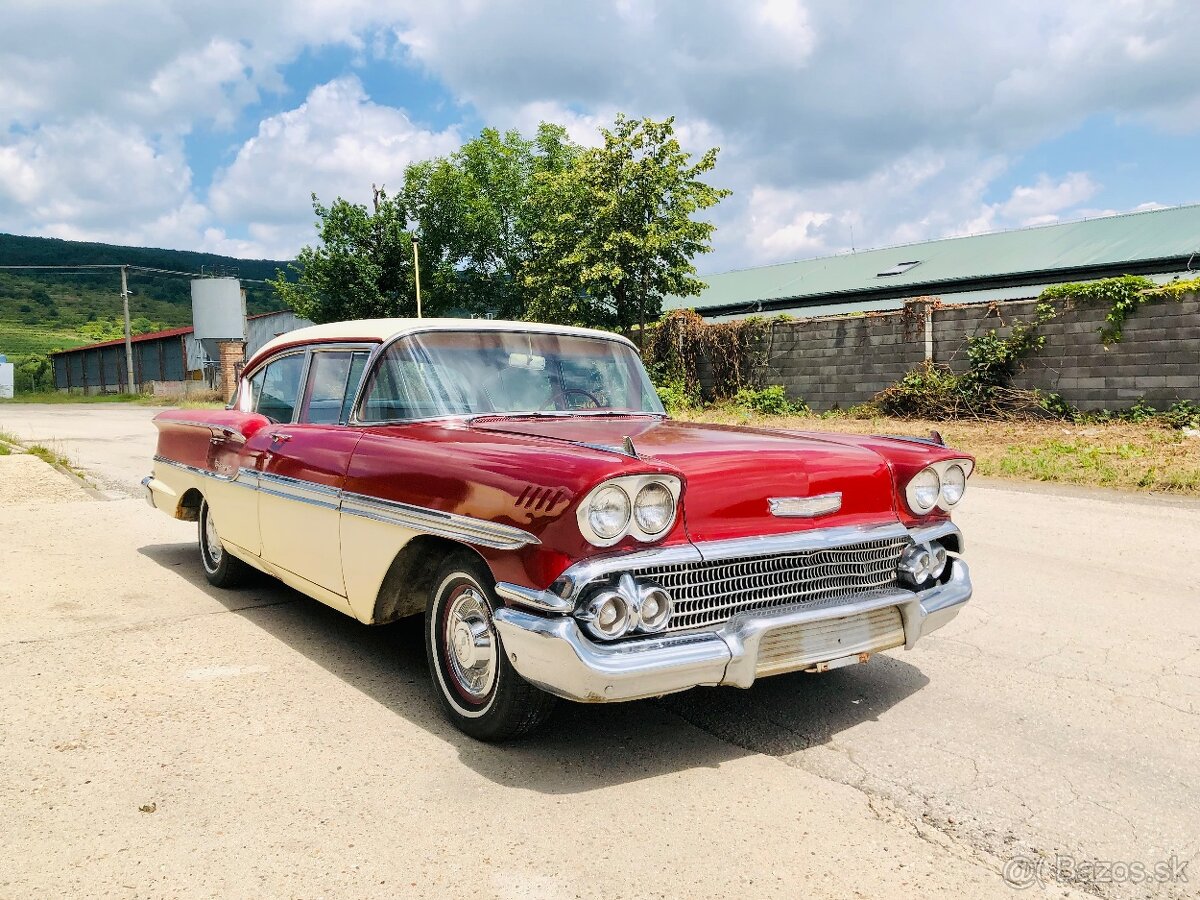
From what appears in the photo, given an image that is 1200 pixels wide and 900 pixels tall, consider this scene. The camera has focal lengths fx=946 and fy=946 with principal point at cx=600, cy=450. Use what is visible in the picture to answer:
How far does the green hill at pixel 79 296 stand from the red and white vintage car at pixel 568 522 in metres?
80.3

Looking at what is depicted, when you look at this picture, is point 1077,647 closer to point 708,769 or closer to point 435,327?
point 708,769

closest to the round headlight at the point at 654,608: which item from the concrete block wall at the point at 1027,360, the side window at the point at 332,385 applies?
the side window at the point at 332,385

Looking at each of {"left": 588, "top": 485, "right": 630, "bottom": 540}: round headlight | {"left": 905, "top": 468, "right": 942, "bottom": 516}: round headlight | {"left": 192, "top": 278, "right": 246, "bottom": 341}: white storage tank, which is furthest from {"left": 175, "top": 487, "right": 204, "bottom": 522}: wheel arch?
{"left": 192, "top": 278, "right": 246, "bottom": 341}: white storage tank

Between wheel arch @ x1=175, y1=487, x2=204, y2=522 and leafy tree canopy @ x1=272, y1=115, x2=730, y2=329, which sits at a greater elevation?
leafy tree canopy @ x1=272, y1=115, x2=730, y2=329

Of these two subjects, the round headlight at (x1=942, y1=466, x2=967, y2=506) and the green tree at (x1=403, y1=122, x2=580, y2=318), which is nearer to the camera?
the round headlight at (x1=942, y1=466, x2=967, y2=506)

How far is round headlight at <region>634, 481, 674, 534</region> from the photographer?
293 centimetres

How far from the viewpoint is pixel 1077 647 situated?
14.1 ft

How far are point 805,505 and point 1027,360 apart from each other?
1314 cm

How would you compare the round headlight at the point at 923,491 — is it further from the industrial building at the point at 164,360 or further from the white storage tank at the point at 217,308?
the white storage tank at the point at 217,308

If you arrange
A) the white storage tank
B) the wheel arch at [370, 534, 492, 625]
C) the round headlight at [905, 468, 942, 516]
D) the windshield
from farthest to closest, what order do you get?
1. the white storage tank
2. the windshield
3. the round headlight at [905, 468, 942, 516]
4. the wheel arch at [370, 534, 492, 625]

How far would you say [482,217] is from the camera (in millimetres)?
39219

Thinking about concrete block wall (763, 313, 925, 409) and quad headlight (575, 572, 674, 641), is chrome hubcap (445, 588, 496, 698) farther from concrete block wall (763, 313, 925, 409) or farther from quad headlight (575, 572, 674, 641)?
concrete block wall (763, 313, 925, 409)

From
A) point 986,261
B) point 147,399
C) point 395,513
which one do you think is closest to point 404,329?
point 395,513

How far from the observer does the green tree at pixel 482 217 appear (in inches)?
1560
